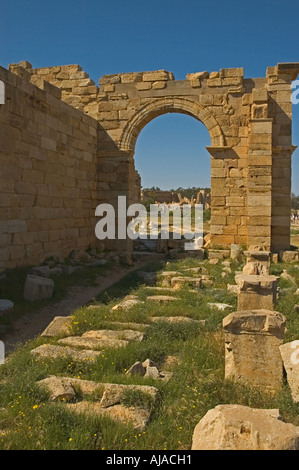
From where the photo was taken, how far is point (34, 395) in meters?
3.33

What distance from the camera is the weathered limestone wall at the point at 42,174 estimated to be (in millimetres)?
7574

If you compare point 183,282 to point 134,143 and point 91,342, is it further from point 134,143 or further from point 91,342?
point 134,143

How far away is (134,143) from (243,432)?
33.0ft

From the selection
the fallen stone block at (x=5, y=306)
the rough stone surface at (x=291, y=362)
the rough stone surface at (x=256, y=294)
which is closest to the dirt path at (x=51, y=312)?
the fallen stone block at (x=5, y=306)

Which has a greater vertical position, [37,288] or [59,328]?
[37,288]

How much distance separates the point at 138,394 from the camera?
3277 millimetres

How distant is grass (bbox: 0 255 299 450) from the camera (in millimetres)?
2756

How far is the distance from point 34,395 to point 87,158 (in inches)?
335

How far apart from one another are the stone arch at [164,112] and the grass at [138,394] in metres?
6.48

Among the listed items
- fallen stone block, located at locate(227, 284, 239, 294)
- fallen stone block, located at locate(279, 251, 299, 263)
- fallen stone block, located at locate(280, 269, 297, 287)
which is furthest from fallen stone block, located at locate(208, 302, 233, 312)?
fallen stone block, located at locate(279, 251, 299, 263)

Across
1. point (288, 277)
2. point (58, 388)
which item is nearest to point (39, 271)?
point (58, 388)

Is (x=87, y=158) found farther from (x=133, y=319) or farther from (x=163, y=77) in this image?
(x=133, y=319)

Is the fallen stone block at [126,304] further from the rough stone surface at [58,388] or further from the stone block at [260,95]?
the stone block at [260,95]

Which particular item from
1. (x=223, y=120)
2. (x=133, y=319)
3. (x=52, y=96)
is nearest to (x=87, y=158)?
(x=52, y=96)
